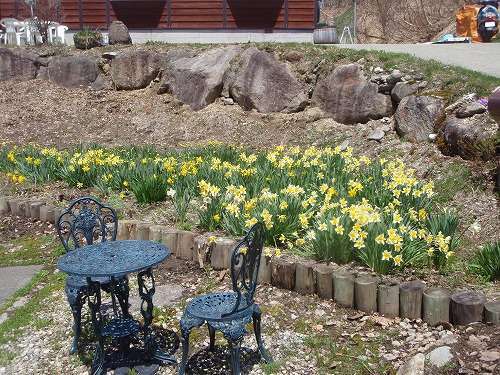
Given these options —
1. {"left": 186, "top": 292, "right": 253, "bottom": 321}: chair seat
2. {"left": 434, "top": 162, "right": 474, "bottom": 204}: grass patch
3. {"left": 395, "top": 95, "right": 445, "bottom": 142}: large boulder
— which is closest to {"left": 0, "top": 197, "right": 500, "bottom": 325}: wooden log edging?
{"left": 186, "top": 292, "right": 253, "bottom": 321}: chair seat

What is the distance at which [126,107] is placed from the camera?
510 inches

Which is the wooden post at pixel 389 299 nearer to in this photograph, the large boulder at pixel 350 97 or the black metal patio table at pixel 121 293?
the black metal patio table at pixel 121 293

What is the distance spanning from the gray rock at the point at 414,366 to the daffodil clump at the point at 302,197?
0.91 metres

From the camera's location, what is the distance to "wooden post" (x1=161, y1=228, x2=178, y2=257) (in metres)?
5.51

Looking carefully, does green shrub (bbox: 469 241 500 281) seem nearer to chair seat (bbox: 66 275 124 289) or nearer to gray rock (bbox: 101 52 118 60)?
chair seat (bbox: 66 275 124 289)

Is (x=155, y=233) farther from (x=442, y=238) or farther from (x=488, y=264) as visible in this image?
(x=488, y=264)

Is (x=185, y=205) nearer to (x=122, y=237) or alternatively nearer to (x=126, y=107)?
(x=122, y=237)

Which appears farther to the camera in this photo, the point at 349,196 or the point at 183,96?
the point at 183,96

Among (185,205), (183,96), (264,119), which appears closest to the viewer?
(185,205)

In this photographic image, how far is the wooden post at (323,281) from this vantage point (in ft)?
14.5

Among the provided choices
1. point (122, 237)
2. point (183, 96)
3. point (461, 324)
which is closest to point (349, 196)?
point (461, 324)

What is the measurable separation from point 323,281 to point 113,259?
1634 mm

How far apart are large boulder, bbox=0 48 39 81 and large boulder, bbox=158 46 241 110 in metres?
3.71

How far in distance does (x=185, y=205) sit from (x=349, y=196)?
157 cm
